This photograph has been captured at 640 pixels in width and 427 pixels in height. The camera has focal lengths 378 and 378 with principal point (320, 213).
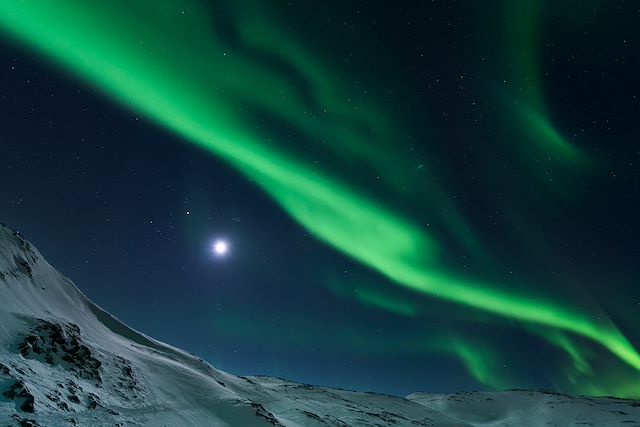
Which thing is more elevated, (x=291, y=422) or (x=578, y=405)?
(x=578, y=405)

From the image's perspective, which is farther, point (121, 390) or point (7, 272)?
point (7, 272)

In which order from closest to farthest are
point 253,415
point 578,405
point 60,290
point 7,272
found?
1. point 7,272
2. point 253,415
3. point 60,290
4. point 578,405

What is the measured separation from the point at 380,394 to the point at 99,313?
63.1 meters

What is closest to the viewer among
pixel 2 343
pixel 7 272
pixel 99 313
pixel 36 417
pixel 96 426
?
pixel 36 417

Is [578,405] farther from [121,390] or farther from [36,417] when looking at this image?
[36,417]

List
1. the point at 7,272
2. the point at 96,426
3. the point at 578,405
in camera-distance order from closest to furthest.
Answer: the point at 96,426 → the point at 7,272 → the point at 578,405

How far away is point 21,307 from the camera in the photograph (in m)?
21.8

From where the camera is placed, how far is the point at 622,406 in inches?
3376

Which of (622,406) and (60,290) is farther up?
(622,406)

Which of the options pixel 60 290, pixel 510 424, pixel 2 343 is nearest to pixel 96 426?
pixel 2 343

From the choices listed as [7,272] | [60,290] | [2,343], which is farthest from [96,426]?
[60,290]

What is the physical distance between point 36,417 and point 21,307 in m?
11.8

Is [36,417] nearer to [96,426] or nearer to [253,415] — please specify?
[96,426]

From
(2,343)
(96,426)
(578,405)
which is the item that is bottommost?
(96,426)
